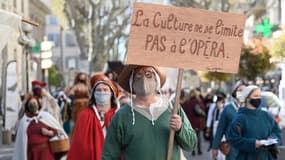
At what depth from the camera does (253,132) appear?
7.51 metres

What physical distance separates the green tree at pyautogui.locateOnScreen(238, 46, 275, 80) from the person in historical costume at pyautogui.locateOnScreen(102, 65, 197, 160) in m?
26.9

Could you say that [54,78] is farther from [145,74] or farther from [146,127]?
[146,127]

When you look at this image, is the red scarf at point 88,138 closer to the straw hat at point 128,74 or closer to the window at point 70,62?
the straw hat at point 128,74

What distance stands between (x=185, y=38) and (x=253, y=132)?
2637mm

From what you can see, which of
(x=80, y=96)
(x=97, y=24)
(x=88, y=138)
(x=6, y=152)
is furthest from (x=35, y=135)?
(x=97, y=24)

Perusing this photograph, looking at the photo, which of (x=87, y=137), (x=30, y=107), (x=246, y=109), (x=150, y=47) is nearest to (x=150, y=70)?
(x=150, y=47)

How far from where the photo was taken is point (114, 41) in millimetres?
47812

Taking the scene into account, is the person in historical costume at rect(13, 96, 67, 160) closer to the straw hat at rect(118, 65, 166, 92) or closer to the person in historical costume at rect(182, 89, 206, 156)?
the straw hat at rect(118, 65, 166, 92)

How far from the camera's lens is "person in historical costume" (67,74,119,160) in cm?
720

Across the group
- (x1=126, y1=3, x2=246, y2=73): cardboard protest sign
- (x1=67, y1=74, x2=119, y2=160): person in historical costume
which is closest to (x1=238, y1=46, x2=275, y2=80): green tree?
(x1=67, y1=74, x2=119, y2=160): person in historical costume

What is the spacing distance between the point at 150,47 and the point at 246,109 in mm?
2867

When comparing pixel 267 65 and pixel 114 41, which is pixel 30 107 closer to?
pixel 267 65

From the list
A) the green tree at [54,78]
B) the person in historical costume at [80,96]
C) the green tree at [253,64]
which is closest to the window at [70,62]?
the green tree at [54,78]

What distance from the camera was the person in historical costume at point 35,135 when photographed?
911 cm
